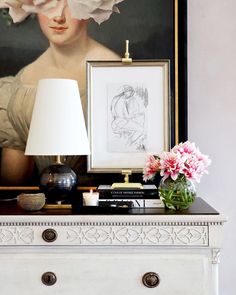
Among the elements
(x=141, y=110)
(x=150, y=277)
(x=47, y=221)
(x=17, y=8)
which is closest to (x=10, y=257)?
(x=47, y=221)

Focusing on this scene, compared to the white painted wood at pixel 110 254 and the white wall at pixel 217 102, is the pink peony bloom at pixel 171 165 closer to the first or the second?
the white painted wood at pixel 110 254

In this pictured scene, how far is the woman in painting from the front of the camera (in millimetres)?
1833

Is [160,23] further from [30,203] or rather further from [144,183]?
[30,203]

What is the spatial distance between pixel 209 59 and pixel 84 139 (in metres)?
0.68

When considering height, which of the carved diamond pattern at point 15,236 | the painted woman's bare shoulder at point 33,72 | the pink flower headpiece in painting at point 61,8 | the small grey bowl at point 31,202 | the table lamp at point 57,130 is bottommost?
the carved diamond pattern at point 15,236

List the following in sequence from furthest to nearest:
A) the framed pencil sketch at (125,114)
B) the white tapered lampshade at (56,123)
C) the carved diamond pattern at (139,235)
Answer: the framed pencil sketch at (125,114) < the white tapered lampshade at (56,123) < the carved diamond pattern at (139,235)

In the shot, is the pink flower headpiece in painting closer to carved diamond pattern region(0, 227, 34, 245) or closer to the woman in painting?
the woman in painting

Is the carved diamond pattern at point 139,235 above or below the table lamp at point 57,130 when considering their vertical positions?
below

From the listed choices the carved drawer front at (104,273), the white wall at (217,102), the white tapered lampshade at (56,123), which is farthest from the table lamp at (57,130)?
the white wall at (217,102)

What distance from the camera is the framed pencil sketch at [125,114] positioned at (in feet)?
5.85

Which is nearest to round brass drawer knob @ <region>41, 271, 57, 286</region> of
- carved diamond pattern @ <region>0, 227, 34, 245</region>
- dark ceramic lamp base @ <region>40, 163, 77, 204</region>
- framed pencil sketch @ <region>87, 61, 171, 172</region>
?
carved diamond pattern @ <region>0, 227, 34, 245</region>

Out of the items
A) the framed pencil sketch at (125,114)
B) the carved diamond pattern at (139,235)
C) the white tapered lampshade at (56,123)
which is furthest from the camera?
the framed pencil sketch at (125,114)

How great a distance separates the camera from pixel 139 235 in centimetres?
140

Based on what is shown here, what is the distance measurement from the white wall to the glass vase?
1.39ft
